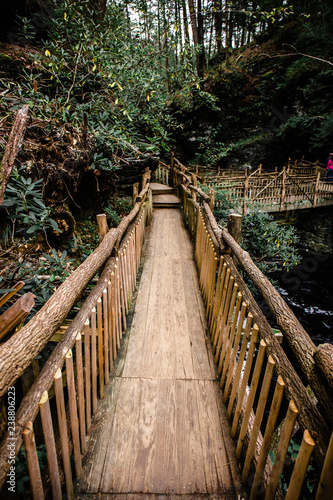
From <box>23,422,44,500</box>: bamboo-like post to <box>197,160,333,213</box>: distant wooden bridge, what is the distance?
9630 millimetres

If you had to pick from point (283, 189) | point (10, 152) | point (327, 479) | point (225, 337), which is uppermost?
point (10, 152)

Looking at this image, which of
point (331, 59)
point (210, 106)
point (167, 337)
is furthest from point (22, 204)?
point (210, 106)

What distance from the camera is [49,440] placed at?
120cm

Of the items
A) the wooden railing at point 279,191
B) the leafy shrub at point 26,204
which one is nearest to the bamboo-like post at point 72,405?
the leafy shrub at point 26,204

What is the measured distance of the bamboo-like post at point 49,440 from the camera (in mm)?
1141

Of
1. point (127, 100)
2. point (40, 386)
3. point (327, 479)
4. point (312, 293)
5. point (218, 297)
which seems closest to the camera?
point (327, 479)

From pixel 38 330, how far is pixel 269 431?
138 centimetres

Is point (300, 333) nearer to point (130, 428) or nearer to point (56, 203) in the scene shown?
point (130, 428)

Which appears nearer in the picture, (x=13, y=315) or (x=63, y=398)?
(x=63, y=398)

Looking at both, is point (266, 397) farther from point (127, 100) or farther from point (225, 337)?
point (127, 100)

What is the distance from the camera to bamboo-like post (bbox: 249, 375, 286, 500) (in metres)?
1.25

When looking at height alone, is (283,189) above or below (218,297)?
above

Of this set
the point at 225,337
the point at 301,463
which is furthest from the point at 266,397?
the point at 225,337

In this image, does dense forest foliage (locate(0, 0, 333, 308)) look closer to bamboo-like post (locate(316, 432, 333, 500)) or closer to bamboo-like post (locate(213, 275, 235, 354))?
bamboo-like post (locate(213, 275, 235, 354))
